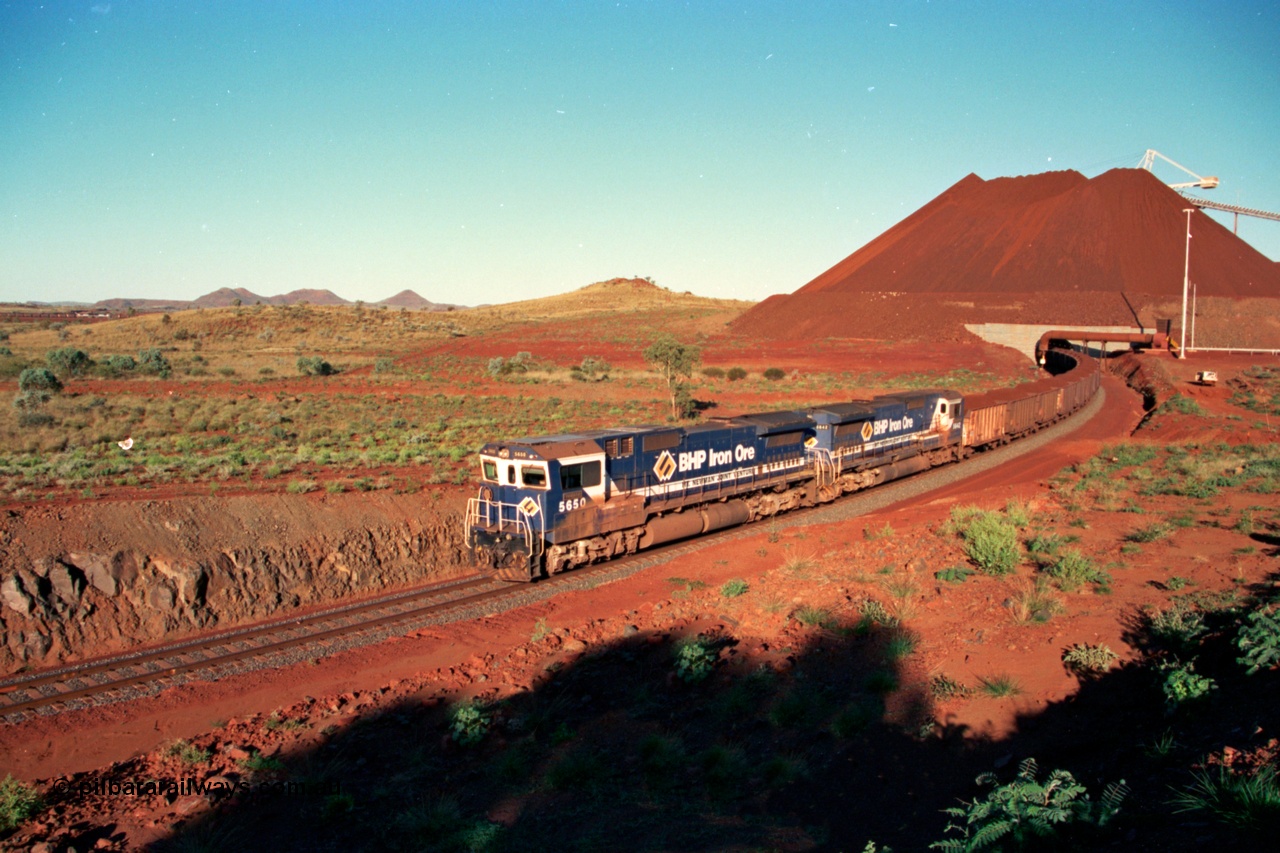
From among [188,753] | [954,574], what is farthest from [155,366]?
[954,574]

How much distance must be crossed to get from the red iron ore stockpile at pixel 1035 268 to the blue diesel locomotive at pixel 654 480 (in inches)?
3067

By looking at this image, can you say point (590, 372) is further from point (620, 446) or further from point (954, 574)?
point (954, 574)

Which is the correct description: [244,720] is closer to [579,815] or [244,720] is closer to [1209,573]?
[579,815]

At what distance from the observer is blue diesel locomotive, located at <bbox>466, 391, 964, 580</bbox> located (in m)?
20.2

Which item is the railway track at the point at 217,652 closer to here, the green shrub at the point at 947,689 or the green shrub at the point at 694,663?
the green shrub at the point at 694,663

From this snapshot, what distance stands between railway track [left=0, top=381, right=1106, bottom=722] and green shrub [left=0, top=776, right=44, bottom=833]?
13.6 feet

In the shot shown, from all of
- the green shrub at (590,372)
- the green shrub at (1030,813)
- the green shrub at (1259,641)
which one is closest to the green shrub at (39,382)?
the green shrub at (590,372)

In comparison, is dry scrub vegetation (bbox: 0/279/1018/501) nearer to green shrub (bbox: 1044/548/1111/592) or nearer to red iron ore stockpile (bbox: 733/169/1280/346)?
green shrub (bbox: 1044/548/1111/592)

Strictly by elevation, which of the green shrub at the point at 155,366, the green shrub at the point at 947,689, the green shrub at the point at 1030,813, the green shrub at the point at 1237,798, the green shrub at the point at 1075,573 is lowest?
the green shrub at the point at 947,689

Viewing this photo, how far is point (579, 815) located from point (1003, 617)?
8.44 metres

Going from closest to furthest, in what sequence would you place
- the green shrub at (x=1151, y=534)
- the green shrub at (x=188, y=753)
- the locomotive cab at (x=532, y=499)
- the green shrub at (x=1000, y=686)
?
the green shrub at (x=1000, y=686) < the green shrub at (x=188, y=753) < the green shrub at (x=1151, y=534) < the locomotive cab at (x=532, y=499)

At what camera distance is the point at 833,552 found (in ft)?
68.4

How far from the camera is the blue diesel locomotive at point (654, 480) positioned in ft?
66.2

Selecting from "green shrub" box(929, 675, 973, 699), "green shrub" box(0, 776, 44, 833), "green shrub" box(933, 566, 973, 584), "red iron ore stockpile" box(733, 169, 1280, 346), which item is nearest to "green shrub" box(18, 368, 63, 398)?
"green shrub" box(0, 776, 44, 833)
